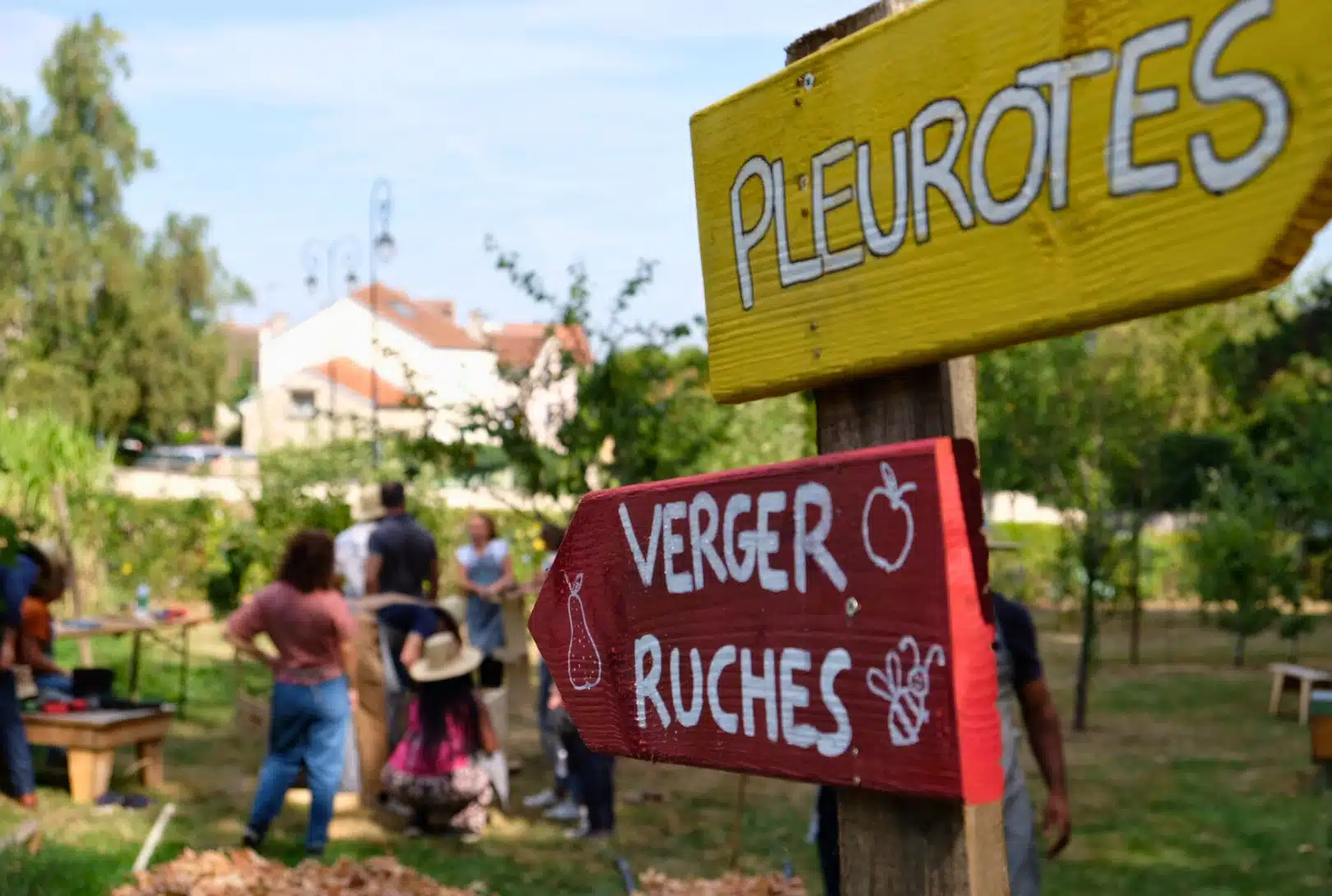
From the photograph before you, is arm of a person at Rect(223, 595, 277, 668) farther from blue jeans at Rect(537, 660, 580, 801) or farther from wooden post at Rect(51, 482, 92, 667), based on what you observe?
wooden post at Rect(51, 482, 92, 667)

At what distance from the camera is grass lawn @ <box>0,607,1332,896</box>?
6.88m

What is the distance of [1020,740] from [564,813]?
16.1 feet

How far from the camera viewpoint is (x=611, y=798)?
25.9 feet

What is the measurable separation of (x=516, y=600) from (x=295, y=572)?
132 inches

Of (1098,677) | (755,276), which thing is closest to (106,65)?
(1098,677)

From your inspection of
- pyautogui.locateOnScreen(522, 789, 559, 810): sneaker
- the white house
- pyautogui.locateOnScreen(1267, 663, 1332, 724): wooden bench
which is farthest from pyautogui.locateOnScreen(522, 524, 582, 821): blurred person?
the white house

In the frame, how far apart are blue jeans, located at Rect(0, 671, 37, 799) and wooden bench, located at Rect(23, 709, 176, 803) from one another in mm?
269

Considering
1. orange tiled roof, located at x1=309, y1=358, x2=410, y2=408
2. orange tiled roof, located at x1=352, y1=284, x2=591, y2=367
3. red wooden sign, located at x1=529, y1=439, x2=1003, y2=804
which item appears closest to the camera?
red wooden sign, located at x1=529, y1=439, x2=1003, y2=804

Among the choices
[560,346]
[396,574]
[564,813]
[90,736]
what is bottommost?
[564,813]

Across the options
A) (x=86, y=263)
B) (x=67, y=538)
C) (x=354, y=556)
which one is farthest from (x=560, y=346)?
(x=86, y=263)

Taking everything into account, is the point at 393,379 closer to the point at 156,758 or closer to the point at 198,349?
the point at 198,349

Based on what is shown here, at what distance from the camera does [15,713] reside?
8.12 m

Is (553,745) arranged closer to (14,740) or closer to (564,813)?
(564,813)

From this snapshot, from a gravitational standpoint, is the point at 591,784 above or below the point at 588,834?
above
